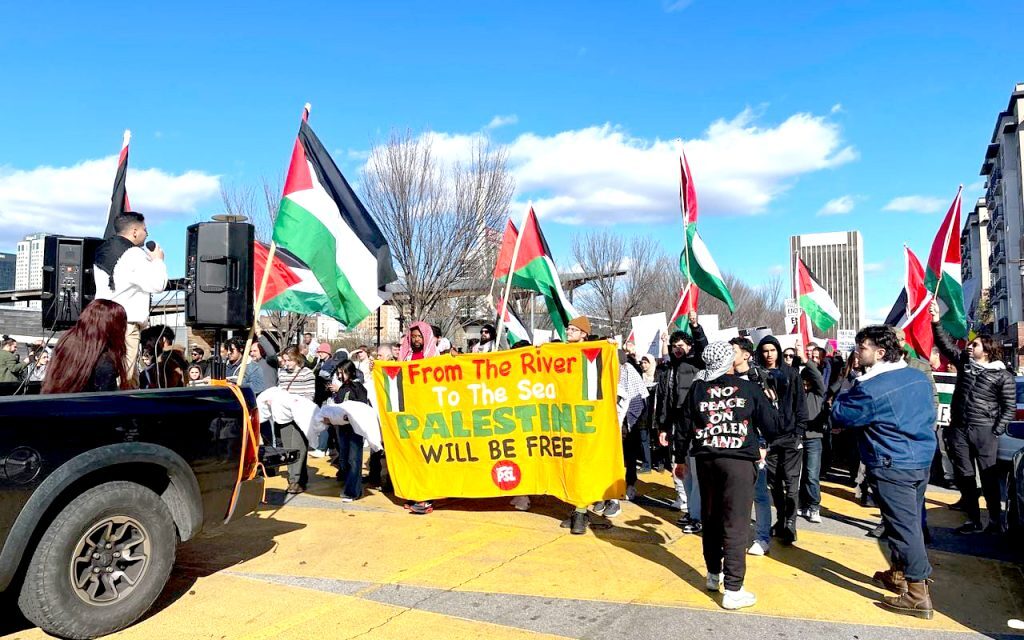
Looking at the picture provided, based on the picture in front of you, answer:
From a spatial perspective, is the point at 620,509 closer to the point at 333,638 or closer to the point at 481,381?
the point at 481,381

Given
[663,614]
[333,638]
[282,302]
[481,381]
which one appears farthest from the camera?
[282,302]

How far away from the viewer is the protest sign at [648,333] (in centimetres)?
1326

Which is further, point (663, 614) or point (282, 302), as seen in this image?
point (282, 302)

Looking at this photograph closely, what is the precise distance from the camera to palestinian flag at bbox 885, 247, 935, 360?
400 inches

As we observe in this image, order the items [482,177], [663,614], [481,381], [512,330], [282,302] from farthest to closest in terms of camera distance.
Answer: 1. [482,177]
2. [512,330]
3. [282,302]
4. [481,381]
5. [663,614]

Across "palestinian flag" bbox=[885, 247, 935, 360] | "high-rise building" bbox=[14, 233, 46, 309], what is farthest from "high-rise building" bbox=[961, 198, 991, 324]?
"high-rise building" bbox=[14, 233, 46, 309]

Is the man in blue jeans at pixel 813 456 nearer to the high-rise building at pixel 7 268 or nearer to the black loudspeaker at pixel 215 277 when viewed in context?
the black loudspeaker at pixel 215 277

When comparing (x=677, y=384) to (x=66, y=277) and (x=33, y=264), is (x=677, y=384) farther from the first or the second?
(x=33, y=264)

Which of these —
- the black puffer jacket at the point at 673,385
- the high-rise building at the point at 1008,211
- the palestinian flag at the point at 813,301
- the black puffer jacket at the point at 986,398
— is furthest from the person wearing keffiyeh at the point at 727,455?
the high-rise building at the point at 1008,211

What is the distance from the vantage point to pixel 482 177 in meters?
25.5

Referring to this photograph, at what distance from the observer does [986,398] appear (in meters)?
7.47

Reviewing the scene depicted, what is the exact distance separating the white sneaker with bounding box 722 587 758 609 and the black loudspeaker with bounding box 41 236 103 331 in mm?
5759

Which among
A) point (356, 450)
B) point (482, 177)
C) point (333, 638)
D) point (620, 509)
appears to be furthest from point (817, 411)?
point (482, 177)

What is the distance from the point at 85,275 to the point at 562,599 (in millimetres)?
5030
